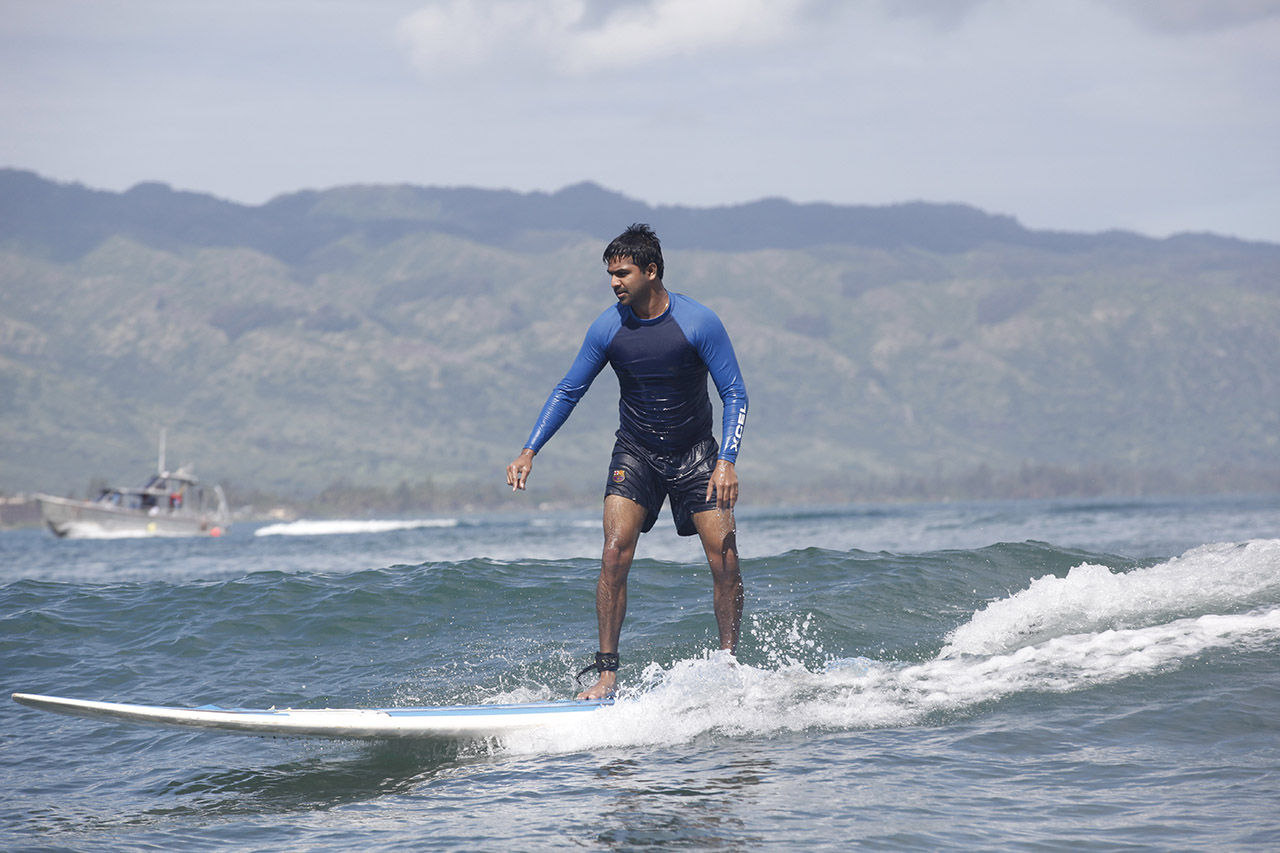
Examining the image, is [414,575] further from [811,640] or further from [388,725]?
[388,725]

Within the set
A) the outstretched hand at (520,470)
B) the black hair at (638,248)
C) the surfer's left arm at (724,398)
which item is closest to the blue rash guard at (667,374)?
the surfer's left arm at (724,398)

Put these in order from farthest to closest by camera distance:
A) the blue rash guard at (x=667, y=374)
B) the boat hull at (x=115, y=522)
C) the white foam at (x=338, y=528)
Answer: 1. the white foam at (x=338, y=528)
2. the boat hull at (x=115, y=522)
3. the blue rash guard at (x=667, y=374)

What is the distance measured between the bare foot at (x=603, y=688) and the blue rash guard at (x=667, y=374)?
64.0 inches

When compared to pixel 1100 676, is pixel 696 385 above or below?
above

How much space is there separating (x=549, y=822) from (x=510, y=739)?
68.6 inches

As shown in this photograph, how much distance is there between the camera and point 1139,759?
721cm

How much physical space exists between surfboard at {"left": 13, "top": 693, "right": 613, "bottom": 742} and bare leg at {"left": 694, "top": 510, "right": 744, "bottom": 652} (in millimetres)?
1176

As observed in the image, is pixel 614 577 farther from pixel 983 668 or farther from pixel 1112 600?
pixel 1112 600

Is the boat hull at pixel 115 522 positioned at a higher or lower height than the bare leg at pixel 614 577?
lower

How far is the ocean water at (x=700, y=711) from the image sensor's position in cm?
654

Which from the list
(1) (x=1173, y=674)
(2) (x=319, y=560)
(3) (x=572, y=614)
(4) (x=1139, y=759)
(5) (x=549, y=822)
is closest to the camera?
(5) (x=549, y=822)

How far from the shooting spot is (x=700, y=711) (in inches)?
330

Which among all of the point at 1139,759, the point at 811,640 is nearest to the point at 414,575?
the point at 811,640

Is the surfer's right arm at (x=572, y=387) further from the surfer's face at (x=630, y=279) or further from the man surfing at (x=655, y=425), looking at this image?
the surfer's face at (x=630, y=279)
